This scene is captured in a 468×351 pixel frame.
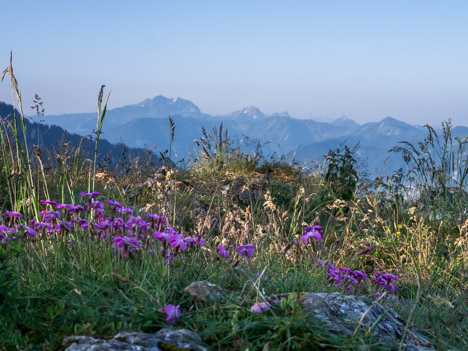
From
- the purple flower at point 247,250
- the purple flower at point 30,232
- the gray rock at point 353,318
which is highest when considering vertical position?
the purple flower at point 30,232

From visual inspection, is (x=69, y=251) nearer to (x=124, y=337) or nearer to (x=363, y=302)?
(x=124, y=337)

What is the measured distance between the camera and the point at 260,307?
206 cm

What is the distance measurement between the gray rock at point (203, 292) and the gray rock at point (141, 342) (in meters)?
0.33

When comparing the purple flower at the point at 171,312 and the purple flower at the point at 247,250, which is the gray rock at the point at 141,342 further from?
the purple flower at the point at 247,250

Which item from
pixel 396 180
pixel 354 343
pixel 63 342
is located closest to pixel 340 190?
pixel 396 180

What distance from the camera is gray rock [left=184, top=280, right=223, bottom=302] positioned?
2314mm

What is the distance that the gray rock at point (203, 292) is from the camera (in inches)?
91.1

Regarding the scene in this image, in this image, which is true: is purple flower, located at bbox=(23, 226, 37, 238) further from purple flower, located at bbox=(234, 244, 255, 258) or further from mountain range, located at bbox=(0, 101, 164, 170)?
purple flower, located at bbox=(234, 244, 255, 258)

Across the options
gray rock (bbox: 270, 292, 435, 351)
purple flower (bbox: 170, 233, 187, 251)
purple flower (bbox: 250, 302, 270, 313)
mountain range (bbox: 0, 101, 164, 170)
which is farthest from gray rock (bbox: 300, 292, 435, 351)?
mountain range (bbox: 0, 101, 164, 170)

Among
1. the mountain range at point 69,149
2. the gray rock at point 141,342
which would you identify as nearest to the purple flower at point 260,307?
the gray rock at point 141,342

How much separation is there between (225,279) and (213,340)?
0.67 meters

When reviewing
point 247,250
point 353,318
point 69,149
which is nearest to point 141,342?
point 247,250

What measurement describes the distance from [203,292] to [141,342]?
51cm

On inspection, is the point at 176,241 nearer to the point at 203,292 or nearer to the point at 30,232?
the point at 203,292
